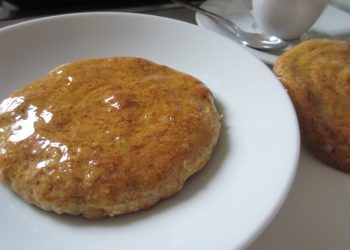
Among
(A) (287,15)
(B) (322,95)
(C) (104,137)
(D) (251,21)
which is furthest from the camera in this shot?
(D) (251,21)

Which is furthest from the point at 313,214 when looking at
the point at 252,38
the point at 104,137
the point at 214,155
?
the point at 252,38

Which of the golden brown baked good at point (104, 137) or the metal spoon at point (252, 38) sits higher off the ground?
the golden brown baked good at point (104, 137)

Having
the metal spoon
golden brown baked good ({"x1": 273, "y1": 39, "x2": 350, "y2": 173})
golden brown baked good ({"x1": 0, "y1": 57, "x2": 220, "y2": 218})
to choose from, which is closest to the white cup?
the metal spoon

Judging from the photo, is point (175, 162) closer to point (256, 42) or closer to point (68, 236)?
point (68, 236)

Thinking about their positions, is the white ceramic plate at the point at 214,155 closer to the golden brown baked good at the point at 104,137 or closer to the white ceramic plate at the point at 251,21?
the golden brown baked good at the point at 104,137

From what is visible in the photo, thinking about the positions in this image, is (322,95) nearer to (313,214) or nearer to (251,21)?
(313,214)

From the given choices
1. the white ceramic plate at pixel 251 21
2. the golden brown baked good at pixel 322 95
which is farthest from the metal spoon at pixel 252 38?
the golden brown baked good at pixel 322 95
